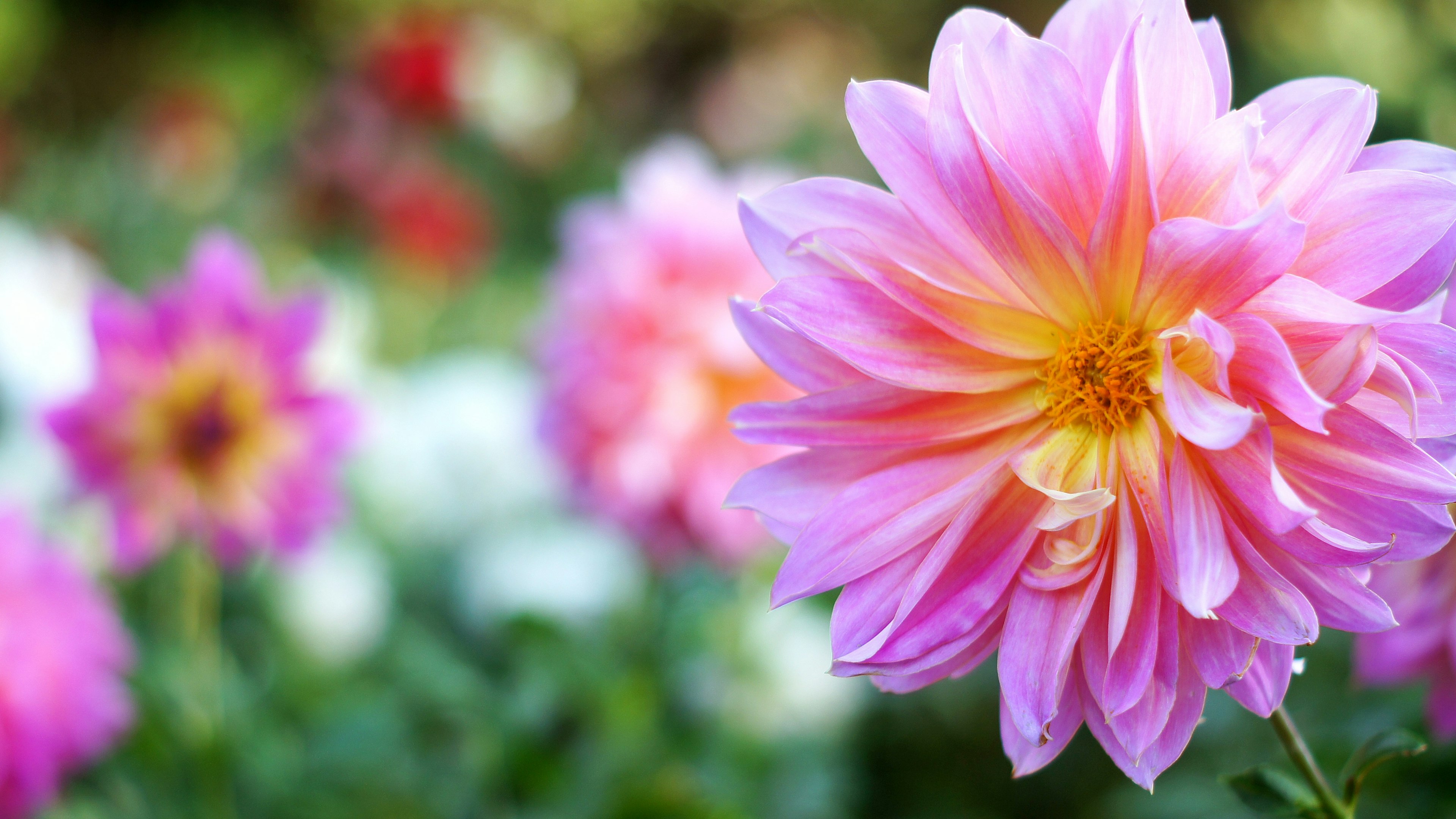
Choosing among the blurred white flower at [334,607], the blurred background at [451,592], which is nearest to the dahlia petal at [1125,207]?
the blurred background at [451,592]

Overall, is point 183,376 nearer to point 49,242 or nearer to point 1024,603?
point 1024,603

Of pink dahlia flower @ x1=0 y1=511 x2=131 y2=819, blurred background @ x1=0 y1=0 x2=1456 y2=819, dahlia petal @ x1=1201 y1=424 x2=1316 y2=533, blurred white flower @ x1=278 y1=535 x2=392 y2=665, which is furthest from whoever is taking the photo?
blurred white flower @ x1=278 y1=535 x2=392 y2=665

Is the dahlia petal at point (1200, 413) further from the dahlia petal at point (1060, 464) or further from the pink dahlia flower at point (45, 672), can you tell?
the pink dahlia flower at point (45, 672)

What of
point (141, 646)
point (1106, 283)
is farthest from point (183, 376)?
point (1106, 283)

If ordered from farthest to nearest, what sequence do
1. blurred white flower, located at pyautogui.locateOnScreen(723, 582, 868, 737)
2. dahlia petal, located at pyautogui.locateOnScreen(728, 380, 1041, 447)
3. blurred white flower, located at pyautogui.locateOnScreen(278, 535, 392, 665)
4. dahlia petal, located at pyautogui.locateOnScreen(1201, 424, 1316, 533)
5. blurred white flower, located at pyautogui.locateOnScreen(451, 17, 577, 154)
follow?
blurred white flower, located at pyautogui.locateOnScreen(451, 17, 577, 154)
blurred white flower, located at pyautogui.locateOnScreen(278, 535, 392, 665)
blurred white flower, located at pyautogui.locateOnScreen(723, 582, 868, 737)
dahlia petal, located at pyautogui.locateOnScreen(728, 380, 1041, 447)
dahlia petal, located at pyautogui.locateOnScreen(1201, 424, 1316, 533)

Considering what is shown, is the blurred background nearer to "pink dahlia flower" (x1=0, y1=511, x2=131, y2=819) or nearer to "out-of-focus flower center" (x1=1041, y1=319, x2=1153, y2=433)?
"pink dahlia flower" (x1=0, y1=511, x2=131, y2=819)

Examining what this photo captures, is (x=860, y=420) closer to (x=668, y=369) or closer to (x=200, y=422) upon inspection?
(x=668, y=369)

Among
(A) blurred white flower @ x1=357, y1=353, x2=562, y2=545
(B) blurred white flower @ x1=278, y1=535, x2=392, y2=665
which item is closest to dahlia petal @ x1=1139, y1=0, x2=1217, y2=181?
(B) blurred white flower @ x1=278, y1=535, x2=392, y2=665
